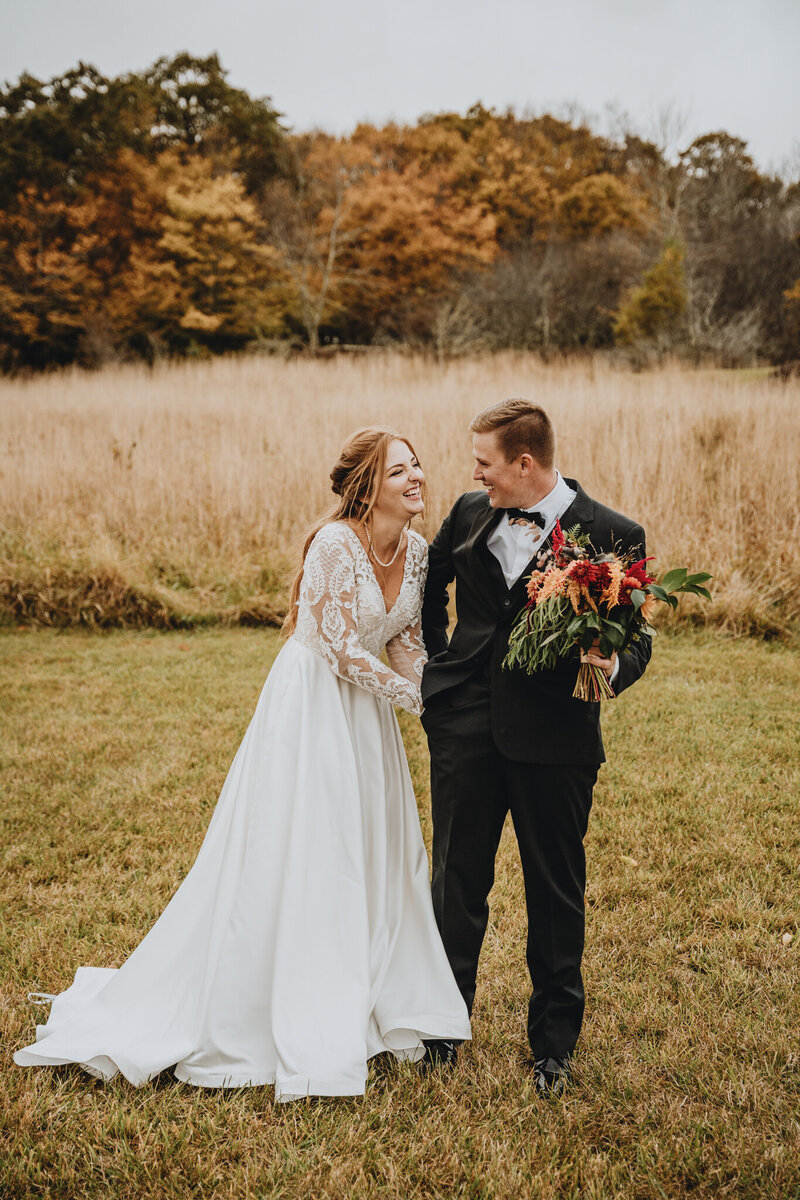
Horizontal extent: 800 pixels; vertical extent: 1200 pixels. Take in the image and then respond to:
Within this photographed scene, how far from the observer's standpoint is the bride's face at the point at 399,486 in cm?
280

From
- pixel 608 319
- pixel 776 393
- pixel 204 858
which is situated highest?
pixel 608 319

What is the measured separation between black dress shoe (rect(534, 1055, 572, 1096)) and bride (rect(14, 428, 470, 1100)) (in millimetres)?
265

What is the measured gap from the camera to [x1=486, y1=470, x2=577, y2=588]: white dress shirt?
252 cm

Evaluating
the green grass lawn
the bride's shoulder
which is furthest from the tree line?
the bride's shoulder

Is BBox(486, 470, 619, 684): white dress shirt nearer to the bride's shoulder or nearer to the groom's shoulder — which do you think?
the groom's shoulder

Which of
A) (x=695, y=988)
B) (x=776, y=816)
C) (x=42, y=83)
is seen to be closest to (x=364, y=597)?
(x=695, y=988)

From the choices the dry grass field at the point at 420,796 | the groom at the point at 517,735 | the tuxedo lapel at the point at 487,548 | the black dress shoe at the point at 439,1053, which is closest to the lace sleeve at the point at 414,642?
the groom at the point at 517,735

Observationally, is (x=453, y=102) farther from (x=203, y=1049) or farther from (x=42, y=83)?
(x=203, y=1049)

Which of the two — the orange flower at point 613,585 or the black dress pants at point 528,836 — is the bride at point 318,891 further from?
the orange flower at point 613,585

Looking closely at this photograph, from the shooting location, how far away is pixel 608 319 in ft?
77.7

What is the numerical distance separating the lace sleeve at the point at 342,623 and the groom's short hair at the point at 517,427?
25.1 inches

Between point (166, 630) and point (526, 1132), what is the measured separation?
6343mm

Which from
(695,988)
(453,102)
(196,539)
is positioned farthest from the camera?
(453,102)

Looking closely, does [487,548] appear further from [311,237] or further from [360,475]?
[311,237]
